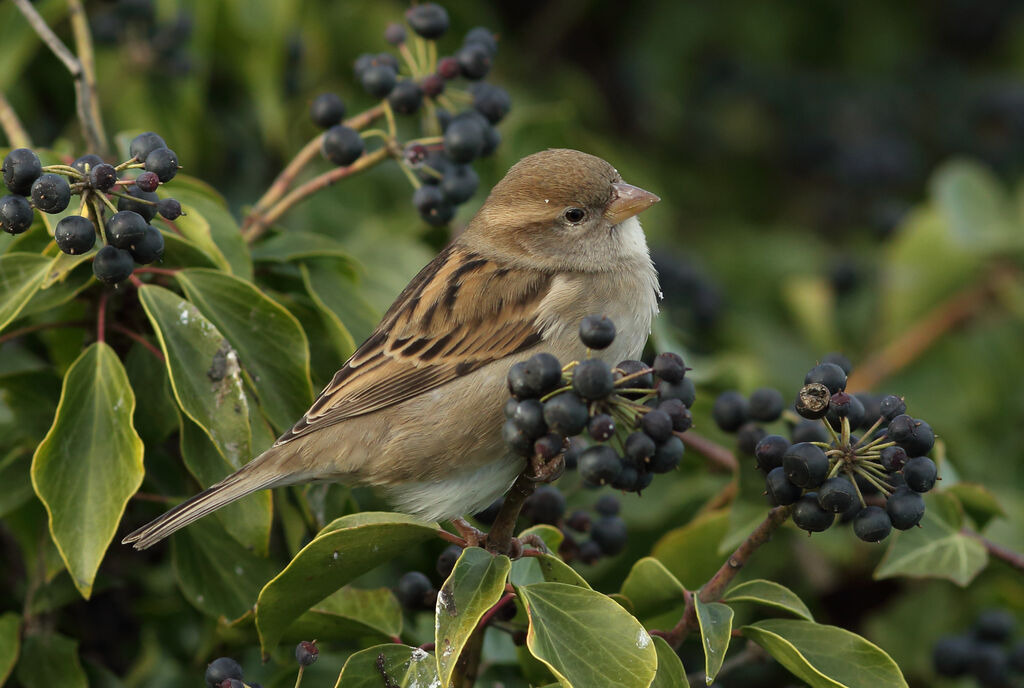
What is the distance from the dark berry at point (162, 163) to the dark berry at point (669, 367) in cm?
120

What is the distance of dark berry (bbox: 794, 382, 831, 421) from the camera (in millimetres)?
2486

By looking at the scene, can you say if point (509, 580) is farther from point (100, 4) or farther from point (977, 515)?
point (100, 4)

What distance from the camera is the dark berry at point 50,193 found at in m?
2.54

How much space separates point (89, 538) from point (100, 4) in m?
2.50

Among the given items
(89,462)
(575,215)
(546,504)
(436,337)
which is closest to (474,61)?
(575,215)

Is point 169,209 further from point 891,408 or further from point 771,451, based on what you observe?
point 891,408

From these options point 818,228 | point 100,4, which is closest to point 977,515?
point 100,4

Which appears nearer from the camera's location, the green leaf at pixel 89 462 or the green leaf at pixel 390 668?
the green leaf at pixel 390 668

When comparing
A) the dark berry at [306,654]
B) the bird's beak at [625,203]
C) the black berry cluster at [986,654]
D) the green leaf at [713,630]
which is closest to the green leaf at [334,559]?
the dark berry at [306,654]

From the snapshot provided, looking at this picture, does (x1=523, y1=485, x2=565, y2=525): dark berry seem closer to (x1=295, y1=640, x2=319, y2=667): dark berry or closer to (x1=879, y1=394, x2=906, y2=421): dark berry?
(x1=295, y1=640, x2=319, y2=667): dark berry

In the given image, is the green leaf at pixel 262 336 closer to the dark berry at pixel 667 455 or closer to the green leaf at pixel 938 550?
the dark berry at pixel 667 455

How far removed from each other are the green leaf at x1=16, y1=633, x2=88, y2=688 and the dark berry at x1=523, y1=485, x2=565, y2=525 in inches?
49.5

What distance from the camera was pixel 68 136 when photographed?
166 inches

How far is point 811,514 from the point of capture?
249cm
